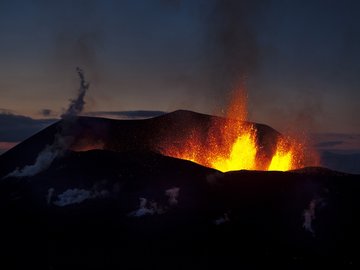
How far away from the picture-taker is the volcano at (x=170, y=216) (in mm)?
74312

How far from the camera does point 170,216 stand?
8175 centimetres

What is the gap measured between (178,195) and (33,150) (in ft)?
126

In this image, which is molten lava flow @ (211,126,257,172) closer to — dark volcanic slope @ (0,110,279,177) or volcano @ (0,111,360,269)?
dark volcanic slope @ (0,110,279,177)

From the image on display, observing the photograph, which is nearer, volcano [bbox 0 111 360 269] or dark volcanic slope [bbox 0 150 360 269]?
dark volcanic slope [bbox 0 150 360 269]

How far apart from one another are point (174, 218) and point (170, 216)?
2.38 feet

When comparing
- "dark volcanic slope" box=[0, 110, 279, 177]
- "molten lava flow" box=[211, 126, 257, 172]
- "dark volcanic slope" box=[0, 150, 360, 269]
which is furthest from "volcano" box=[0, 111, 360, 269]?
"molten lava flow" box=[211, 126, 257, 172]

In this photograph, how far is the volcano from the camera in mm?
74312

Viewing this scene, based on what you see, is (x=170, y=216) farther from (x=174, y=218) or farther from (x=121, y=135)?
(x=121, y=135)

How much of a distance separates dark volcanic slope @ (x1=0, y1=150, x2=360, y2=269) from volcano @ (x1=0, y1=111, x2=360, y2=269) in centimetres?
15

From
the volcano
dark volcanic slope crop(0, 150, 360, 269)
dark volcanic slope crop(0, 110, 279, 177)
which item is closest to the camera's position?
dark volcanic slope crop(0, 150, 360, 269)

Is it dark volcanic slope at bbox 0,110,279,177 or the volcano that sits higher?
dark volcanic slope at bbox 0,110,279,177

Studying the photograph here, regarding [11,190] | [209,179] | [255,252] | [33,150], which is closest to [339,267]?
[255,252]

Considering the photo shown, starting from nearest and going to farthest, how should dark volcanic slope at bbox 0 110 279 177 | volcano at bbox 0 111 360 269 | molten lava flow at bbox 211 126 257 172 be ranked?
volcano at bbox 0 111 360 269, dark volcanic slope at bbox 0 110 279 177, molten lava flow at bbox 211 126 257 172

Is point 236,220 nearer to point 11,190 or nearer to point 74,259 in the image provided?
point 74,259
